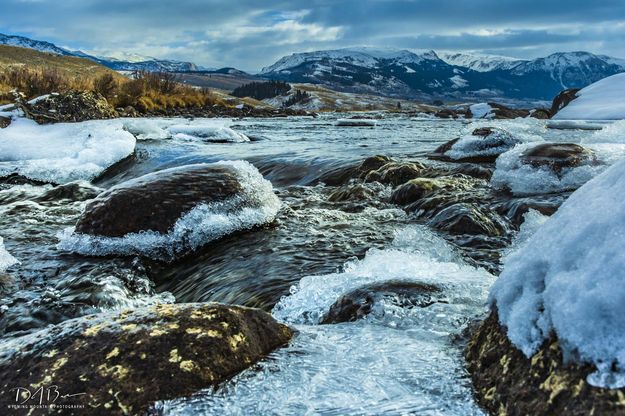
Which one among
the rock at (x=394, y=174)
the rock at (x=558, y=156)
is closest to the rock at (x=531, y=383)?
the rock at (x=558, y=156)

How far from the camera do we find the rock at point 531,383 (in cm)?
159

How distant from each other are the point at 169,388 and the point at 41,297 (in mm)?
2976

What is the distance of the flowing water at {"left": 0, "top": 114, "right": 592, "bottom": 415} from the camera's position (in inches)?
84.7

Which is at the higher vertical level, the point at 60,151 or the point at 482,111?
the point at 60,151

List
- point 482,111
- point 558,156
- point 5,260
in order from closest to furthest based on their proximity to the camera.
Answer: point 5,260 < point 558,156 < point 482,111

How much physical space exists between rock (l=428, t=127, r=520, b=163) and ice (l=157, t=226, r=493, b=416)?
8.29 metres

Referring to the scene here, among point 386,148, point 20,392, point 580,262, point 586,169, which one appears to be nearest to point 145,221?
point 20,392

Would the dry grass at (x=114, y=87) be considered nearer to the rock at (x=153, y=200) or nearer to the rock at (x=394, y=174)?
Result: the rock at (x=394, y=174)

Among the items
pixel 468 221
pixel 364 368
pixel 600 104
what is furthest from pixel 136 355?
pixel 600 104

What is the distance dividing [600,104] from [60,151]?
12.5m

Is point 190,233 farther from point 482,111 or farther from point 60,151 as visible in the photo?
point 482,111

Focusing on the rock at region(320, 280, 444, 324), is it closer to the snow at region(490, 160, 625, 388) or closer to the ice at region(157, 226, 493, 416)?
the ice at region(157, 226, 493, 416)

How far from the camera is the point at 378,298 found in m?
3.30
